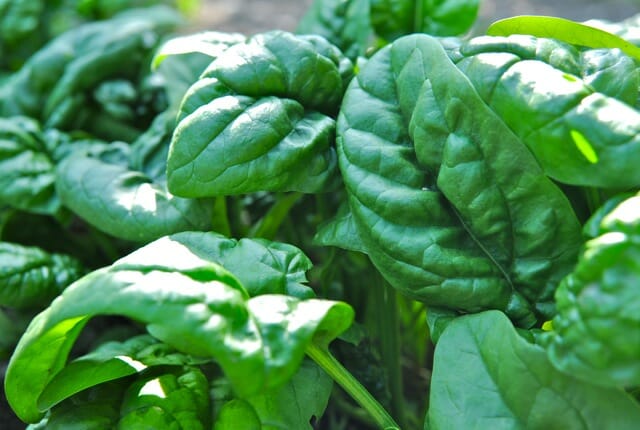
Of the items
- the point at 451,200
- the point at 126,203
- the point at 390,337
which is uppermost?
the point at 451,200

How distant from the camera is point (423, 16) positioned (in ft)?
4.19

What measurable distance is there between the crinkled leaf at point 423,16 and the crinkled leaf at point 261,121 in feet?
0.87

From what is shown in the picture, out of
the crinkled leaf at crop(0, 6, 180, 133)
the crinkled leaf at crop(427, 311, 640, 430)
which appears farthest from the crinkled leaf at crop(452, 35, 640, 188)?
the crinkled leaf at crop(0, 6, 180, 133)

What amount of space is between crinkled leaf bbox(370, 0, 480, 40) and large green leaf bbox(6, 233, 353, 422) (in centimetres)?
63

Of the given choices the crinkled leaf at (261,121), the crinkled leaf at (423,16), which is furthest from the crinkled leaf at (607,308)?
the crinkled leaf at (423,16)

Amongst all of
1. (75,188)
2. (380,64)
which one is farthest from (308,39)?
(75,188)

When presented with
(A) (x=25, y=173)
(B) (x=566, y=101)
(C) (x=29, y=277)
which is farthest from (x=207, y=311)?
(A) (x=25, y=173)

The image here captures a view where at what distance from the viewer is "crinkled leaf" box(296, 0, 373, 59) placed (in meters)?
1.27

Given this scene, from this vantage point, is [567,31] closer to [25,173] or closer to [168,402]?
[168,402]

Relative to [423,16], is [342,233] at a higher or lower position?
lower

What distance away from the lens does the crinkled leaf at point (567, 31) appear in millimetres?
911

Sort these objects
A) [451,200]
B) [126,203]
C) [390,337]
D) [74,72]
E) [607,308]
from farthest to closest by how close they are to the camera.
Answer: [74,72] → [390,337] → [126,203] → [451,200] → [607,308]

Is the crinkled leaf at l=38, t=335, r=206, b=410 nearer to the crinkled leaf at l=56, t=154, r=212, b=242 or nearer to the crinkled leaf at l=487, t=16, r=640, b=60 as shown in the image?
the crinkled leaf at l=56, t=154, r=212, b=242

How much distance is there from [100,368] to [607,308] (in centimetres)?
58
